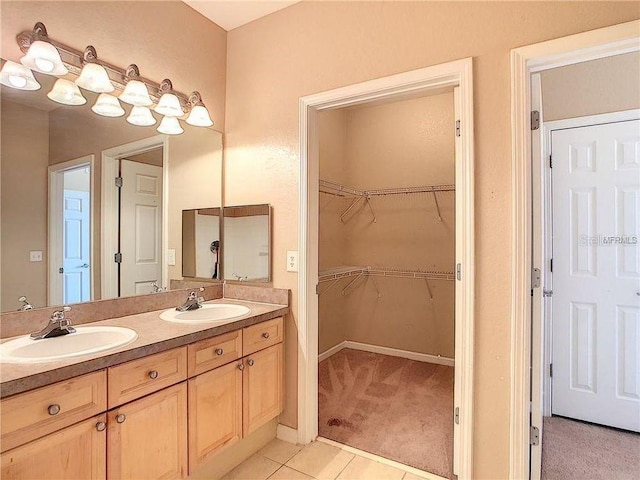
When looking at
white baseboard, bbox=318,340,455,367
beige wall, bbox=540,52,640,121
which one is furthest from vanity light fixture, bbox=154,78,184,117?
white baseboard, bbox=318,340,455,367

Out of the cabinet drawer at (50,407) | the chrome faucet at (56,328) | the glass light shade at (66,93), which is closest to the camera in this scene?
the cabinet drawer at (50,407)

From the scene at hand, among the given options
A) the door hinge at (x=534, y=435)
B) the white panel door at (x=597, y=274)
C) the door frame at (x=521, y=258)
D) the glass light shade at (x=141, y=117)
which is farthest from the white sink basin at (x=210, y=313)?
the white panel door at (x=597, y=274)

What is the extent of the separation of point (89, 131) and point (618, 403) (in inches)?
137

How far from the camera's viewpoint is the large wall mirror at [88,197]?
5.03 ft

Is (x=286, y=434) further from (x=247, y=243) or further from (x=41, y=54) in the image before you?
(x=41, y=54)

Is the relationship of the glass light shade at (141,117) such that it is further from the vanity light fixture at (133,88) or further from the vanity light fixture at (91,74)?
the vanity light fixture at (91,74)

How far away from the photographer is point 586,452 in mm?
2053

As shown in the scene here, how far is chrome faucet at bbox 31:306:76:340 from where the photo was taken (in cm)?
143

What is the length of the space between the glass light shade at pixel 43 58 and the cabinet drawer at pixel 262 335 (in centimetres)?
149

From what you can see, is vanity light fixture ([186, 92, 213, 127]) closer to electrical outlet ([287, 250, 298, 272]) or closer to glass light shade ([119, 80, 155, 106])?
glass light shade ([119, 80, 155, 106])

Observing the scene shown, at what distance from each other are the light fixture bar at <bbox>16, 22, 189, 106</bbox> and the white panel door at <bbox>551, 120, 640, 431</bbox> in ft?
8.48

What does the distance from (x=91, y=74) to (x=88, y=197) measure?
1.93ft

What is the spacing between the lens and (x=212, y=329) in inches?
64.4

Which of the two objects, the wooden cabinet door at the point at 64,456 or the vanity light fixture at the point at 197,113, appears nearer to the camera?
the wooden cabinet door at the point at 64,456
